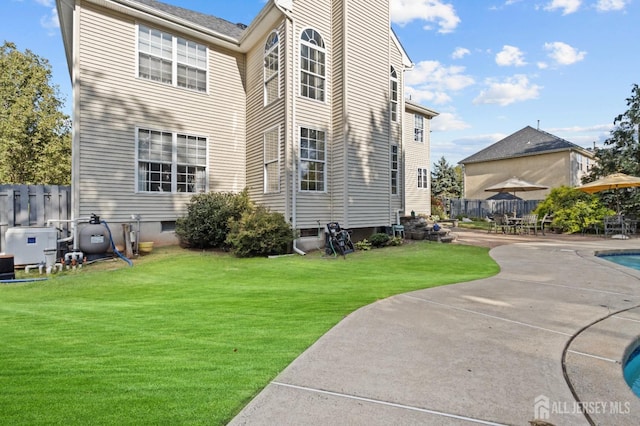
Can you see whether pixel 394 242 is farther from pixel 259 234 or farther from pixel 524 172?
pixel 524 172

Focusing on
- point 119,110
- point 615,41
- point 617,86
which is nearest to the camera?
point 119,110

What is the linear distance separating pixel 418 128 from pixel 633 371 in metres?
18.2

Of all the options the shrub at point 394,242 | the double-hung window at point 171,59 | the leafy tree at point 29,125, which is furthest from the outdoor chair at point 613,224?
the leafy tree at point 29,125

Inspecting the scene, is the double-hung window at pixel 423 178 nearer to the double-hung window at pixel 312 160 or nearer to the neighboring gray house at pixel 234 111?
the neighboring gray house at pixel 234 111

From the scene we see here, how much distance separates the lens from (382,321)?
3.56 m

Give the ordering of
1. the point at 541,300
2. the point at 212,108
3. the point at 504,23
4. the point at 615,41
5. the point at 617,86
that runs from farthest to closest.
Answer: the point at 617,86, the point at 504,23, the point at 615,41, the point at 212,108, the point at 541,300

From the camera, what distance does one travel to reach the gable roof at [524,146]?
2425 centimetres

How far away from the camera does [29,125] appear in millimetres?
18719

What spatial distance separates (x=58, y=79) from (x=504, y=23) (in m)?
24.5

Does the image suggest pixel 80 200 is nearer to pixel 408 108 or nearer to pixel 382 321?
pixel 382 321

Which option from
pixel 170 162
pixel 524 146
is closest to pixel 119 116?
pixel 170 162

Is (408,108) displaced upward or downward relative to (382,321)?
upward

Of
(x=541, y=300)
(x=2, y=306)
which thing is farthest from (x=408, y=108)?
(x=2, y=306)

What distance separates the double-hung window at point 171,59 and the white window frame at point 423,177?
13.3 m
